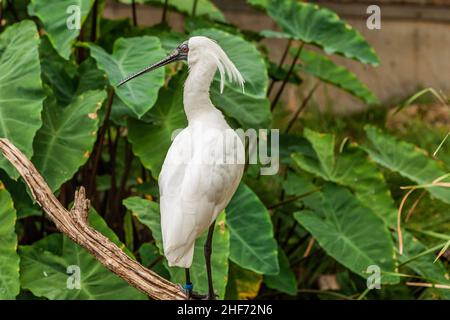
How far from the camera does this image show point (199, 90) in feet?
3.05

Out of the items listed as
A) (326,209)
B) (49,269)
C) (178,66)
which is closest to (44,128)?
(49,269)

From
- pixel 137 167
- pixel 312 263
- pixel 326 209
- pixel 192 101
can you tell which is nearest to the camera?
pixel 192 101

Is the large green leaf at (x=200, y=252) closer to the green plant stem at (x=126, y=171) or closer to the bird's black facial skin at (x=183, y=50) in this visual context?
the green plant stem at (x=126, y=171)

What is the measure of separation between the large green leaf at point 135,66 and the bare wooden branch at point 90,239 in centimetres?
46

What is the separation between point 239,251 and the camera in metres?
2.22

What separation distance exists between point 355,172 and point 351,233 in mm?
268

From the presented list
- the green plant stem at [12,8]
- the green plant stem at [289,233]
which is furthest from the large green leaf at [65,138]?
the green plant stem at [289,233]

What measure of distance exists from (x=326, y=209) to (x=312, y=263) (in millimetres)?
619

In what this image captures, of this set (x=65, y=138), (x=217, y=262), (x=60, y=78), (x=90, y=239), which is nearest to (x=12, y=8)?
(x=60, y=78)

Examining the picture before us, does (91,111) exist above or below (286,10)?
below

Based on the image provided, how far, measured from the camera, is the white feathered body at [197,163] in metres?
0.91

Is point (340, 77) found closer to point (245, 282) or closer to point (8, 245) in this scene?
point (245, 282)

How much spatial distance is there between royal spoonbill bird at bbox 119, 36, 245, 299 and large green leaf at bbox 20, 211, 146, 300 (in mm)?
1167
